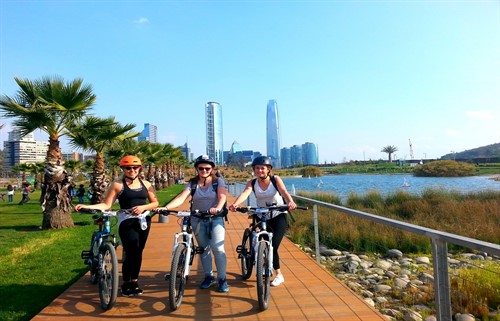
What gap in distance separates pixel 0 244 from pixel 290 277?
7.80m

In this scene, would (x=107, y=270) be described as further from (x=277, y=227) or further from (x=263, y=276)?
(x=277, y=227)

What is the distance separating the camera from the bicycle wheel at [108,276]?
13.4 feet

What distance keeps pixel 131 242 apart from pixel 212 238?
91 cm

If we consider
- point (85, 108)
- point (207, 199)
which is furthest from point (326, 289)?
point (85, 108)

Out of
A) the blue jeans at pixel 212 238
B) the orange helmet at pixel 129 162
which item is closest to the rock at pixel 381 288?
the blue jeans at pixel 212 238

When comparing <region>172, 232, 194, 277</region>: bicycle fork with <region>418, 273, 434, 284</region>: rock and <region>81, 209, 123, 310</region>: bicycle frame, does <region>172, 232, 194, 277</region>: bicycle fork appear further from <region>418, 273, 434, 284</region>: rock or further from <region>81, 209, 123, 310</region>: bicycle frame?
<region>418, 273, 434, 284</region>: rock

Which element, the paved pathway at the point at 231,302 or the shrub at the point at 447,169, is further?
the shrub at the point at 447,169

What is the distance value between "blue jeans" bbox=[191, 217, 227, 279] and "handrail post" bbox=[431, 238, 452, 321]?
7.53ft

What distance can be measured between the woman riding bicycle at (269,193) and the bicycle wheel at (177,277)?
984 mm

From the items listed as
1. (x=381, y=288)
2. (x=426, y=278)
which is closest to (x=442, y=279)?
(x=381, y=288)

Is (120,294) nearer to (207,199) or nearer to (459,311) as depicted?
(207,199)

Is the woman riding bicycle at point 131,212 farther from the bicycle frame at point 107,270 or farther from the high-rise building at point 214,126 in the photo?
the high-rise building at point 214,126

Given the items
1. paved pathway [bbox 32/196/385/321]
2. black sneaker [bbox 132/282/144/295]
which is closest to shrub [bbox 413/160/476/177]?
paved pathway [bbox 32/196/385/321]

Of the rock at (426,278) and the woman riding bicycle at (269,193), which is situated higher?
the woman riding bicycle at (269,193)
